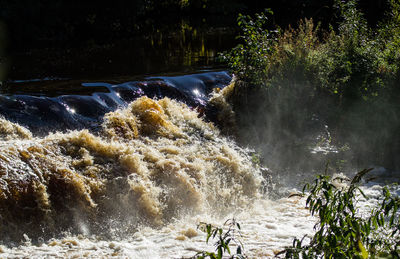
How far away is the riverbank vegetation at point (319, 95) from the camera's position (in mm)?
7785

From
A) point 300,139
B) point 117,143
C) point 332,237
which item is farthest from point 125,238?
point 300,139

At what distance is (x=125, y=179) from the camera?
5.46 meters

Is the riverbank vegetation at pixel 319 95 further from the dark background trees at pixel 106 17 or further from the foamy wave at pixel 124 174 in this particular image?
the dark background trees at pixel 106 17

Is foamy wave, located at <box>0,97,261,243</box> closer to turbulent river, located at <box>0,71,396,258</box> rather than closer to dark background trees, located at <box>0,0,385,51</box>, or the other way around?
turbulent river, located at <box>0,71,396,258</box>

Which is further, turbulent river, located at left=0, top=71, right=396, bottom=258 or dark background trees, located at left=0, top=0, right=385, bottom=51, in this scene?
dark background trees, located at left=0, top=0, right=385, bottom=51

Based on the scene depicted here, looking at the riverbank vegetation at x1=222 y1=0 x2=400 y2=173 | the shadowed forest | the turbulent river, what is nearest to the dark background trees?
the shadowed forest

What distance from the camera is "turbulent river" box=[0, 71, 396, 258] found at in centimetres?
447

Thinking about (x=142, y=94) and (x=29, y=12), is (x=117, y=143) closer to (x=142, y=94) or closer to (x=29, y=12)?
(x=142, y=94)

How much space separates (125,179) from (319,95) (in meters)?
4.34

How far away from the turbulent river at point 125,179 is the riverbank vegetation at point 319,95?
23.0 inches

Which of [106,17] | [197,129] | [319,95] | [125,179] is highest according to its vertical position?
[106,17]

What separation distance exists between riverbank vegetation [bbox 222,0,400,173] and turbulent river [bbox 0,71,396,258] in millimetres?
583

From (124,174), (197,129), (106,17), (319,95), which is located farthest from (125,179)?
(106,17)

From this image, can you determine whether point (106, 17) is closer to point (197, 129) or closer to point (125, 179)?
point (197, 129)
